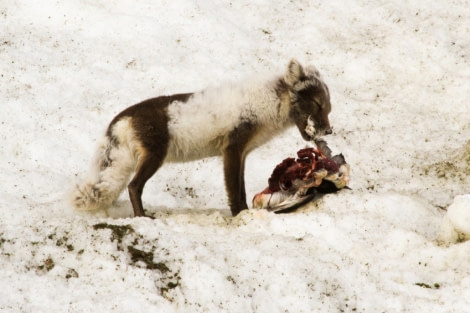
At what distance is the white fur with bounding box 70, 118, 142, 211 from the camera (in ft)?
21.8

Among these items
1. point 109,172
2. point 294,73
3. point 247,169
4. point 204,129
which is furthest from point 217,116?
point 247,169

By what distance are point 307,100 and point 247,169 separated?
2.00 meters

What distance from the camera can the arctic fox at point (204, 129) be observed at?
22.0ft

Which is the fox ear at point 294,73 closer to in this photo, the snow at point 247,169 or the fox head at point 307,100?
the fox head at point 307,100

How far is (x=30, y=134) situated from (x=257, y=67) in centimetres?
404

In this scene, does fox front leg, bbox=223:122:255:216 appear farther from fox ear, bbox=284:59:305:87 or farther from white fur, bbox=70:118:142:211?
white fur, bbox=70:118:142:211

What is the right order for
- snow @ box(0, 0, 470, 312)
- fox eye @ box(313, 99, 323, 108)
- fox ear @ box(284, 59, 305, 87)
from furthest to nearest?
fox eye @ box(313, 99, 323, 108) → fox ear @ box(284, 59, 305, 87) → snow @ box(0, 0, 470, 312)

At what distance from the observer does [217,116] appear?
7.02 metres

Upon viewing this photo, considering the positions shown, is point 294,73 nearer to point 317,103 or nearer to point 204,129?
point 317,103

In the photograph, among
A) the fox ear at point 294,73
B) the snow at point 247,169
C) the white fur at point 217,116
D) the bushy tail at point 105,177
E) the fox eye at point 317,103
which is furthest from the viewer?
the fox eye at point 317,103

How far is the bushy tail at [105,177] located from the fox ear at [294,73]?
1941 mm

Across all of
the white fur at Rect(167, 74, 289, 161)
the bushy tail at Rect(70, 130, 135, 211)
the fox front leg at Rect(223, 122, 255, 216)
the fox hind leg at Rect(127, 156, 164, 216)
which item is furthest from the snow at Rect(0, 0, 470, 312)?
the white fur at Rect(167, 74, 289, 161)

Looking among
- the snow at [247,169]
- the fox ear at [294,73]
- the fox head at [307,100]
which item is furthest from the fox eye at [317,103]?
the snow at [247,169]

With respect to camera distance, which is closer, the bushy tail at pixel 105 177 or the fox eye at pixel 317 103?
the bushy tail at pixel 105 177
